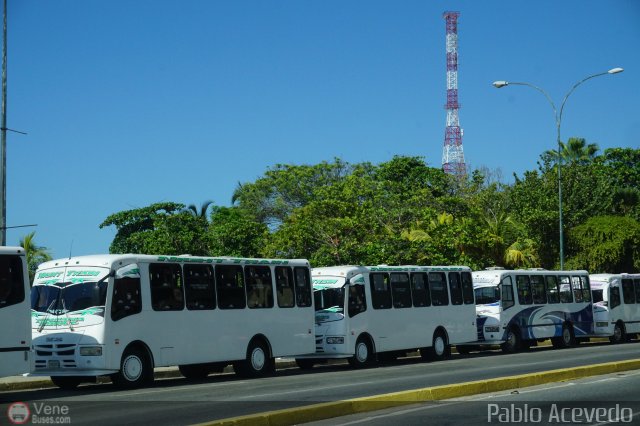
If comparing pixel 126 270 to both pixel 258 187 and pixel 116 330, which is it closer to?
pixel 116 330

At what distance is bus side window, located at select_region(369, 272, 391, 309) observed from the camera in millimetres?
29047

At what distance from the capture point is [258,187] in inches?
2894

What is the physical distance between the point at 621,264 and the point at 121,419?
1782 inches

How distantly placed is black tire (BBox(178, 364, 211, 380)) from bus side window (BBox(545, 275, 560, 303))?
57.6 feet

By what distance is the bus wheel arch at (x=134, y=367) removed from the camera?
814 inches

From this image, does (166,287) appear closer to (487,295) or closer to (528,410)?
(528,410)

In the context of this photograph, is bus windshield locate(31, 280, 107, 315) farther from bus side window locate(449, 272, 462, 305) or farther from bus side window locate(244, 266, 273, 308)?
bus side window locate(449, 272, 462, 305)

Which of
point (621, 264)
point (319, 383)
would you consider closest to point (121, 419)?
point (319, 383)

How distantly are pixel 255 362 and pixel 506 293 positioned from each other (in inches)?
539

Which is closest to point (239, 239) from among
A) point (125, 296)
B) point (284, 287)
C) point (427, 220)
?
point (427, 220)

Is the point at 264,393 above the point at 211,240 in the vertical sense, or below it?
below

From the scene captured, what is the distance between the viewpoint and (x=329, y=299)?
92.2 feet

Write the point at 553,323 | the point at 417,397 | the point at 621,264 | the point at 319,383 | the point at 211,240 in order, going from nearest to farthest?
the point at 417,397 → the point at 319,383 → the point at 553,323 → the point at 621,264 → the point at 211,240

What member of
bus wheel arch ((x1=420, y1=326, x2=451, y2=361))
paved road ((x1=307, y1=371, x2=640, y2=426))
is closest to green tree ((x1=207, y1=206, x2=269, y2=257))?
bus wheel arch ((x1=420, y1=326, x2=451, y2=361))
